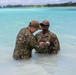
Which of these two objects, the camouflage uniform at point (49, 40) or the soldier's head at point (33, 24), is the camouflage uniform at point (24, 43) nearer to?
the soldier's head at point (33, 24)

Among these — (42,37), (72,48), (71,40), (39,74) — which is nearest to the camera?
(39,74)

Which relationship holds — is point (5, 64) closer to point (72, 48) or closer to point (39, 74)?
point (39, 74)

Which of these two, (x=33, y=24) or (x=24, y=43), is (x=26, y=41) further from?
(x=33, y=24)

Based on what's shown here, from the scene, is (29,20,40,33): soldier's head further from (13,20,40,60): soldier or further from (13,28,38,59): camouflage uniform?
(13,28,38,59): camouflage uniform

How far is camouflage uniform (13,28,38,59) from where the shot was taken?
22.1 ft

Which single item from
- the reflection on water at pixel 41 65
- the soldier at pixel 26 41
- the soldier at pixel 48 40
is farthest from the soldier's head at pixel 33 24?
the reflection on water at pixel 41 65

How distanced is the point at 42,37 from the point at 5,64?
3.95 feet

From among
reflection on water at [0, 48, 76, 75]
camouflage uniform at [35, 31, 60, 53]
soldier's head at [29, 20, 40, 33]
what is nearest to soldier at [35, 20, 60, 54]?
camouflage uniform at [35, 31, 60, 53]

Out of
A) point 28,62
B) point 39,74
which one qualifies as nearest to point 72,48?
point 28,62

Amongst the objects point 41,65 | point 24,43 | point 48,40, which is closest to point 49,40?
point 48,40

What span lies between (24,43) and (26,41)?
8 centimetres

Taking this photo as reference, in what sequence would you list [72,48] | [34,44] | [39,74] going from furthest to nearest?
[72,48] < [34,44] < [39,74]

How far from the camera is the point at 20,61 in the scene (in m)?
7.02

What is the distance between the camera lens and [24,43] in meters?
6.82
